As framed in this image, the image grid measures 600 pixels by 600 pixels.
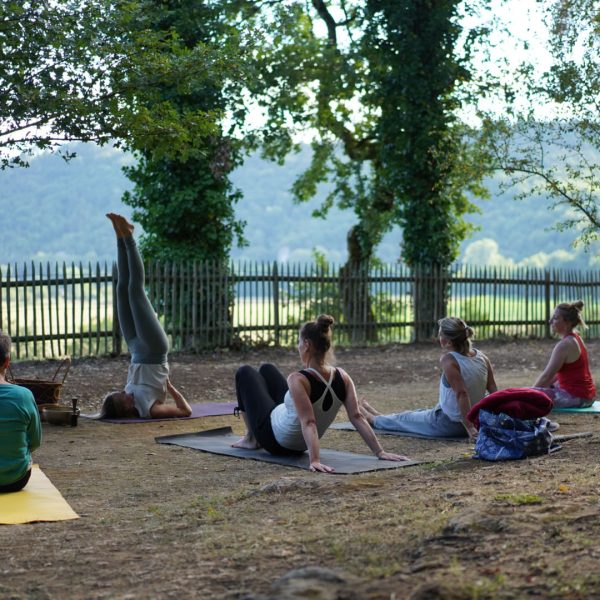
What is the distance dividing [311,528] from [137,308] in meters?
5.68

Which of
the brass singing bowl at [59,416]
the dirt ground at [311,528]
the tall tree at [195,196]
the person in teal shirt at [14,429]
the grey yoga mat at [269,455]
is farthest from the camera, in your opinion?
the tall tree at [195,196]

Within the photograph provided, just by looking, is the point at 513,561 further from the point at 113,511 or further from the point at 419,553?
the point at 113,511

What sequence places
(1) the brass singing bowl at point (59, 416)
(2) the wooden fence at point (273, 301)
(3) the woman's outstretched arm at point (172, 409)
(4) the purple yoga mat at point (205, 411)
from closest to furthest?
(1) the brass singing bowl at point (59, 416), (4) the purple yoga mat at point (205, 411), (3) the woman's outstretched arm at point (172, 409), (2) the wooden fence at point (273, 301)

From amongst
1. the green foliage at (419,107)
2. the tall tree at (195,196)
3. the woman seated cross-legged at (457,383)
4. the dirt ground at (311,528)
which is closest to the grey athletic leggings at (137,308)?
the dirt ground at (311,528)

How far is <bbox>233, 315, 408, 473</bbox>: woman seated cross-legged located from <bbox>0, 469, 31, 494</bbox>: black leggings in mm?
2026

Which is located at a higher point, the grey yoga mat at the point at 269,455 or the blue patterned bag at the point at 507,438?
the blue patterned bag at the point at 507,438

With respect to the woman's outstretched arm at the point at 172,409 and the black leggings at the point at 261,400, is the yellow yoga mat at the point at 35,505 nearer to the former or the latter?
the black leggings at the point at 261,400

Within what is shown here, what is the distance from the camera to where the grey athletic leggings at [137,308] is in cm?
1009

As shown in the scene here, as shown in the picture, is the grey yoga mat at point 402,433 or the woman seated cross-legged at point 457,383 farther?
the grey yoga mat at point 402,433

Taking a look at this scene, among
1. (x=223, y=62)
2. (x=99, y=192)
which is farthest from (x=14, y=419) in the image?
(x=99, y=192)

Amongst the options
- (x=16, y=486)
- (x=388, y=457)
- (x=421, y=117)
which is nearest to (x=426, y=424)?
(x=388, y=457)

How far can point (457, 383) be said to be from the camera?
838 cm

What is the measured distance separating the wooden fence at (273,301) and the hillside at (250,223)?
65489 millimetres

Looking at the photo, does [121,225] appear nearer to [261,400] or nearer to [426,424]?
[261,400]
